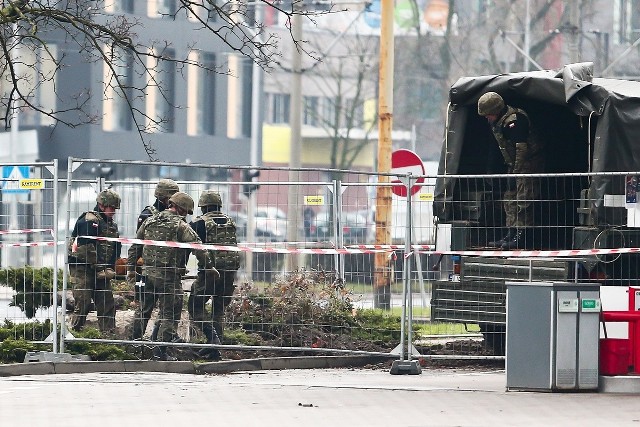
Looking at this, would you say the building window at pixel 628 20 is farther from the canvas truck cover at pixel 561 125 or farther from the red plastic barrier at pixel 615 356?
the red plastic barrier at pixel 615 356

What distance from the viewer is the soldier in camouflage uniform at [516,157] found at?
16.1 m

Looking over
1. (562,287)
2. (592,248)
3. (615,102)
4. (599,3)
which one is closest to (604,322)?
(562,287)

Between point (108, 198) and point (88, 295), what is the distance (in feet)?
3.99

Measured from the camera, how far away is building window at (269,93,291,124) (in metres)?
67.2

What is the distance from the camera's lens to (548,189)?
16.2 meters

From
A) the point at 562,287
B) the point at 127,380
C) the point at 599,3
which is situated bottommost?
the point at 127,380

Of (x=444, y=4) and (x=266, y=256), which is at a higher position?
(x=444, y=4)

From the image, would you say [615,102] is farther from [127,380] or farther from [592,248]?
[127,380]

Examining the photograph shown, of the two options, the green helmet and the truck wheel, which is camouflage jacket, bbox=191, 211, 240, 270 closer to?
the green helmet

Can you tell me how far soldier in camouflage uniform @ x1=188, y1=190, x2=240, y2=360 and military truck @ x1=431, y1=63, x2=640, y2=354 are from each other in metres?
2.12

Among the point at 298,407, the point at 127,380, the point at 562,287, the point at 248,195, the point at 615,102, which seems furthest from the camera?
the point at 248,195

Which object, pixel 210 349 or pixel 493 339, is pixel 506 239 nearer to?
pixel 493 339

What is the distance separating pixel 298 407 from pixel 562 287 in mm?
2569

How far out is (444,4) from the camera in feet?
212
